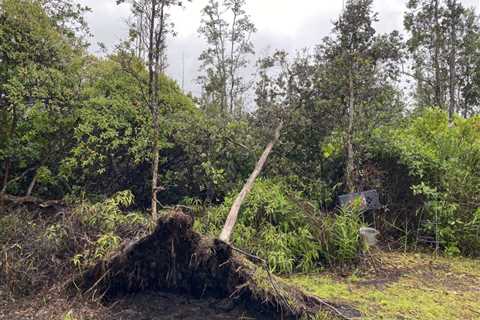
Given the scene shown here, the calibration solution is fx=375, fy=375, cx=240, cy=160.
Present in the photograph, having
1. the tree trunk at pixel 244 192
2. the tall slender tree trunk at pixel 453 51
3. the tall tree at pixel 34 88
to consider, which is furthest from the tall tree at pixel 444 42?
the tall tree at pixel 34 88

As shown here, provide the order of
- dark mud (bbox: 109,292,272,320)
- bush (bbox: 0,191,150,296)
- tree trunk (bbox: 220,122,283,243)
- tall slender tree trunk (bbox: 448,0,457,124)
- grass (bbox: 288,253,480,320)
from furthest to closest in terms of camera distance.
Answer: tall slender tree trunk (bbox: 448,0,457,124) < tree trunk (bbox: 220,122,283,243) < bush (bbox: 0,191,150,296) < grass (bbox: 288,253,480,320) < dark mud (bbox: 109,292,272,320)

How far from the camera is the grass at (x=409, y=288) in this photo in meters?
3.32

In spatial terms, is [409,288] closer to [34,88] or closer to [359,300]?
[359,300]

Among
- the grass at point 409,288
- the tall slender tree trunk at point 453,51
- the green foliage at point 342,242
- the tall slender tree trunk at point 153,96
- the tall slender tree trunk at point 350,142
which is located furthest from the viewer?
the tall slender tree trunk at point 453,51

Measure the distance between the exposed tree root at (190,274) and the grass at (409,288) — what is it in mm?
630

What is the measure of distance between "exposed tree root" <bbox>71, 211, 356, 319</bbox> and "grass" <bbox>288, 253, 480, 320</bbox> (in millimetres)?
630

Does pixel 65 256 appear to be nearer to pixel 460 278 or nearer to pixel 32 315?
pixel 32 315

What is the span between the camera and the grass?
332cm

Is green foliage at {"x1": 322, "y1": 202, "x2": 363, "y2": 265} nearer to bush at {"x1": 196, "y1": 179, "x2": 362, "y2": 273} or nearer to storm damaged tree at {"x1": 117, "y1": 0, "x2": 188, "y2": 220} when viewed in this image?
bush at {"x1": 196, "y1": 179, "x2": 362, "y2": 273}

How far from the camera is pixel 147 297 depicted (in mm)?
3348

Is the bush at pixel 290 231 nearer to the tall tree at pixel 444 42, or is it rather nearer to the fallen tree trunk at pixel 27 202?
the fallen tree trunk at pixel 27 202

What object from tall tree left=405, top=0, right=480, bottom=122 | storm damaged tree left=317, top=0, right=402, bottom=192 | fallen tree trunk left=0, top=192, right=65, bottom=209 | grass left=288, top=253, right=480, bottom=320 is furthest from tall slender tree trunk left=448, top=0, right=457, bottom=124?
fallen tree trunk left=0, top=192, right=65, bottom=209

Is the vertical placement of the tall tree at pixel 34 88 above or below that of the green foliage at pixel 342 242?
above

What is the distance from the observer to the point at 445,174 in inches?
212
